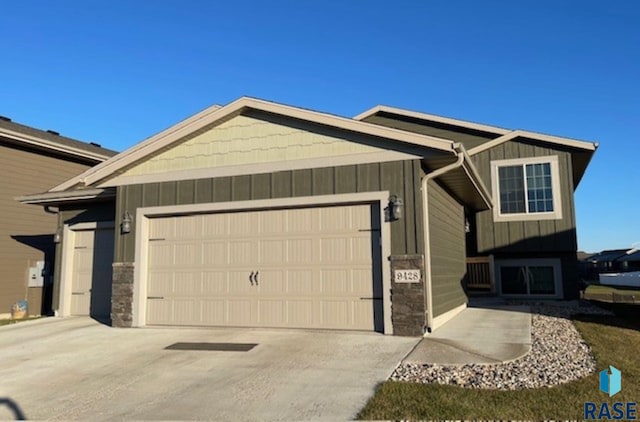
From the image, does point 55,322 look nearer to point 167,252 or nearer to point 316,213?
point 167,252

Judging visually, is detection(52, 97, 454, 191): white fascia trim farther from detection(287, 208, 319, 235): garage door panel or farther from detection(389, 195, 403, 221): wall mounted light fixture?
detection(287, 208, 319, 235): garage door panel

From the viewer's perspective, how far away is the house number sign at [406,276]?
7.39 m

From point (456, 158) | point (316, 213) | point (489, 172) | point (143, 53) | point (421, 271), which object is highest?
point (143, 53)

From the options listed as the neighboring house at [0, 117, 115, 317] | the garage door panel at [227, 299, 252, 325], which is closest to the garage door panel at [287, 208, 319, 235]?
the garage door panel at [227, 299, 252, 325]

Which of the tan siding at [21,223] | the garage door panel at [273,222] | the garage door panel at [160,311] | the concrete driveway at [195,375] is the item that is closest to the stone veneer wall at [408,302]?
the concrete driveway at [195,375]

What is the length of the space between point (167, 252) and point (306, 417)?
606 cm

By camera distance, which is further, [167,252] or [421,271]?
[167,252]

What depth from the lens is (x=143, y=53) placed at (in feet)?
42.2

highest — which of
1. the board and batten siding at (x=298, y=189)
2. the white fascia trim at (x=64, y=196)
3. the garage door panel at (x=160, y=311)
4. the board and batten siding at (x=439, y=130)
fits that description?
the board and batten siding at (x=439, y=130)

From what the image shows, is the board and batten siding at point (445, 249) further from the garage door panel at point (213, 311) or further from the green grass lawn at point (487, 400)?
the garage door panel at point (213, 311)

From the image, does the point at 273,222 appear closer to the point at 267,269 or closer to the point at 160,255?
the point at 267,269

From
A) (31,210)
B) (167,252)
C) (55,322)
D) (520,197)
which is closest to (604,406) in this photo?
(167,252)

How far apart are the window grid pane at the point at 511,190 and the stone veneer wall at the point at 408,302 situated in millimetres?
9785

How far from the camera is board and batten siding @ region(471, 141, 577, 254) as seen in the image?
15.3m
